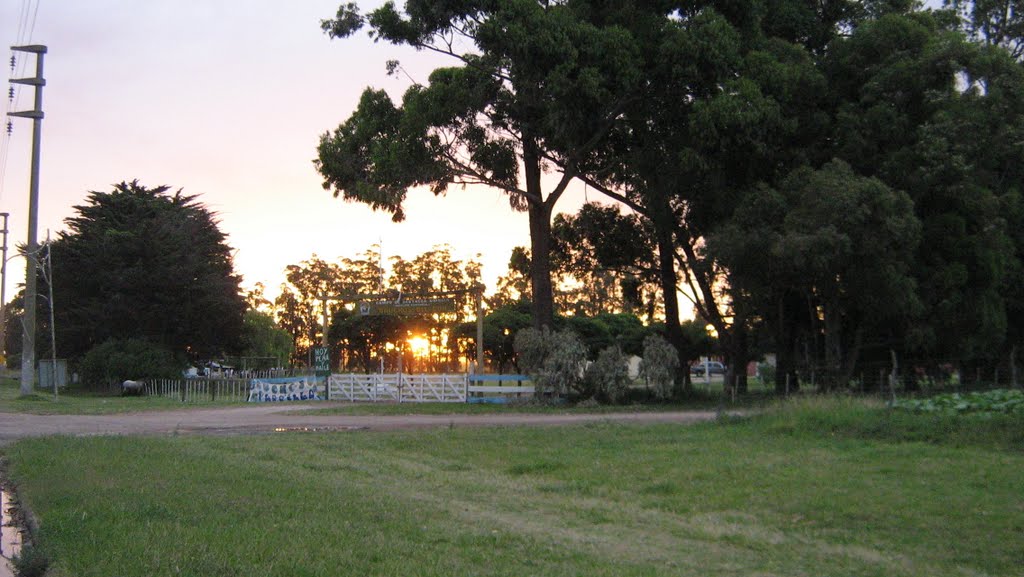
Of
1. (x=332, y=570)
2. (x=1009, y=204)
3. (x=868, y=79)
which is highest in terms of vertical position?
(x=868, y=79)

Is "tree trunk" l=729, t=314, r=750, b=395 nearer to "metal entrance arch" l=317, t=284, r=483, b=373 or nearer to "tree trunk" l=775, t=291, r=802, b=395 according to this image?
"tree trunk" l=775, t=291, r=802, b=395

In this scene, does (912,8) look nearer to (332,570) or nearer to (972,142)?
(972,142)

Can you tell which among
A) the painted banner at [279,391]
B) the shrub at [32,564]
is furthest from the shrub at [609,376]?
Result: the shrub at [32,564]

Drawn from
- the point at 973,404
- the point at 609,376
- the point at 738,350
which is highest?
the point at 738,350

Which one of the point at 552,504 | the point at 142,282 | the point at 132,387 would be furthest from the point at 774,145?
the point at 142,282

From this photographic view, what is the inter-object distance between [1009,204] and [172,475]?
95.4ft

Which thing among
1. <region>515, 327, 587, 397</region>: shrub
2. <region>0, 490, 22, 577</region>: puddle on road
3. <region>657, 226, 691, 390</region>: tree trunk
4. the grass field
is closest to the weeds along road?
the grass field

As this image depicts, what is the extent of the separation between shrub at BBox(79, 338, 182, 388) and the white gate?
14.2 m

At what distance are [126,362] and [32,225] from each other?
35.6 feet

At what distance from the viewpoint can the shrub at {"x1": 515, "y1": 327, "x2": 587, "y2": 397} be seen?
33.2m

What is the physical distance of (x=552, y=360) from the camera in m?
33.3

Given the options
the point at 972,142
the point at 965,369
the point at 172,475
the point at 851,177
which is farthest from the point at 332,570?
the point at 965,369

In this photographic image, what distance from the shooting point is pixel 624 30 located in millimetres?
31750

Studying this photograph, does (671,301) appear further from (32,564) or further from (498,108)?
(32,564)
